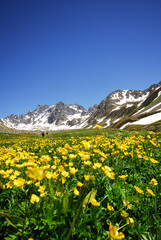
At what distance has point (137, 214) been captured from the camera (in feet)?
6.91

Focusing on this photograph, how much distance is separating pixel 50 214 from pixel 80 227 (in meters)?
0.43

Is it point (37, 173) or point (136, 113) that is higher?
point (136, 113)

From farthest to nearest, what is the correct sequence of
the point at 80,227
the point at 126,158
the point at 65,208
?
the point at 126,158
the point at 65,208
the point at 80,227

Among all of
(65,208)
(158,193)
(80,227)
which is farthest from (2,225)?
(158,193)

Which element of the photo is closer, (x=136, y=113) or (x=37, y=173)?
(x=37, y=173)

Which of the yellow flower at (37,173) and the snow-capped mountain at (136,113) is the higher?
the snow-capped mountain at (136,113)

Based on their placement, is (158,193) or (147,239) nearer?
(147,239)

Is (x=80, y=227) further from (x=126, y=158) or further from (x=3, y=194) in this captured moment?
(x=126, y=158)

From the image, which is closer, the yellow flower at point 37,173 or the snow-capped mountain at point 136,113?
the yellow flower at point 37,173

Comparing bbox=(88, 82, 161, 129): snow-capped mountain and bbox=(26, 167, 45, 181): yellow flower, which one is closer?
bbox=(26, 167, 45, 181): yellow flower

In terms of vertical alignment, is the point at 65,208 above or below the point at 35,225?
above

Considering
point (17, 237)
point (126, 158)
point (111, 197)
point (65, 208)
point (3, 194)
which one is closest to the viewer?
point (17, 237)

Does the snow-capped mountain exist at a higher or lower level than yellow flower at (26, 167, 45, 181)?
higher

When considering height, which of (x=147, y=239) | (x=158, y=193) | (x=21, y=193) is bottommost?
(x=147, y=239)
